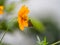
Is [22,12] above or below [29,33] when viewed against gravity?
above

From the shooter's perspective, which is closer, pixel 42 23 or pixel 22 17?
pixel 22 17

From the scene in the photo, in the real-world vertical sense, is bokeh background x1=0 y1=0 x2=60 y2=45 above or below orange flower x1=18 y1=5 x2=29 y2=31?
below

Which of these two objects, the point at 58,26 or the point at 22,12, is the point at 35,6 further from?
the point at 22,12

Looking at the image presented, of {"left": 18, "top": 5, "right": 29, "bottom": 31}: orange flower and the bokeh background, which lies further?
the bokeh background

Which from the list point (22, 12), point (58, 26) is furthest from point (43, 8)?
point (22, 12)

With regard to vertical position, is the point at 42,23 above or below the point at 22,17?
below

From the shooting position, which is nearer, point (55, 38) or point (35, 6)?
point (55, 38)

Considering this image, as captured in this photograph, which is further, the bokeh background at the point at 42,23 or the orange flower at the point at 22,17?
the bokeh background at the point at 42,23

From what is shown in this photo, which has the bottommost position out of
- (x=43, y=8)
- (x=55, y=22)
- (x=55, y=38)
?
(x=55, y=38)

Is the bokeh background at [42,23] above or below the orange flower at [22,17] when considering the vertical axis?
below

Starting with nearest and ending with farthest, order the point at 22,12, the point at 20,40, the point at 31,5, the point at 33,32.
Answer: the point at 22,12, the point at 33,32, the point at 20,40, the point at 31,5

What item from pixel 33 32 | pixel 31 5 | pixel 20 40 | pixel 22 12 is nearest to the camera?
pixel 22 12
